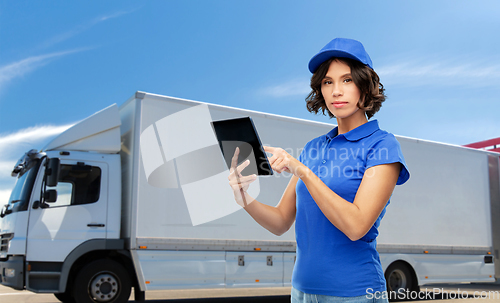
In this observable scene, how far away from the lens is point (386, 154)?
4.82 feet

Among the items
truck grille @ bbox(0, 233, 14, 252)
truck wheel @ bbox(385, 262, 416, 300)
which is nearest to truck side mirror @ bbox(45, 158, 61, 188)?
truck grille @ bbox(0, 233, 14, 252)

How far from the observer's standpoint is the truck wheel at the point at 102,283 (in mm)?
6445

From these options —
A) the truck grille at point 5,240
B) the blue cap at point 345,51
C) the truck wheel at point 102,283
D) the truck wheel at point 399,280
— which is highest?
the blue cap at point 345,51

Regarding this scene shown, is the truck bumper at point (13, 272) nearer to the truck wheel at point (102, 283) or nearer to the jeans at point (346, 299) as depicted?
the truck wheel at point (102, 283)

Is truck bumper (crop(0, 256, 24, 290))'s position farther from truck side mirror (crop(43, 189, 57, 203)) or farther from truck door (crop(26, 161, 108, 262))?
truck side mirror (crop(43, 189, 57, 203))

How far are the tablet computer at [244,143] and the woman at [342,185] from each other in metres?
0.03

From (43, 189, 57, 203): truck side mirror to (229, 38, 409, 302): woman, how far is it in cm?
569

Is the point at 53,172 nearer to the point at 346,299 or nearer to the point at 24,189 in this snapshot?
the point at 24,189

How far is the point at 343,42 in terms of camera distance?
162 cm

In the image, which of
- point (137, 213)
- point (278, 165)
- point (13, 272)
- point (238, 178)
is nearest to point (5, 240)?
point (13, 272)

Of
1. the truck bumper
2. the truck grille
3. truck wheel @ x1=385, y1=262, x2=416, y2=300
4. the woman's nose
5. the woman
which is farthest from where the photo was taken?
truck wheel @ x1=385, y1=262, x2=416, y2=300

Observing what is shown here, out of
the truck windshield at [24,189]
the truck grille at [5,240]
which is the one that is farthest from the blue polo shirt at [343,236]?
the truck grille at [5,240]

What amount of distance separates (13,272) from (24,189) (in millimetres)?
1264

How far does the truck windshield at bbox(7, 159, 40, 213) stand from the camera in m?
6.69
